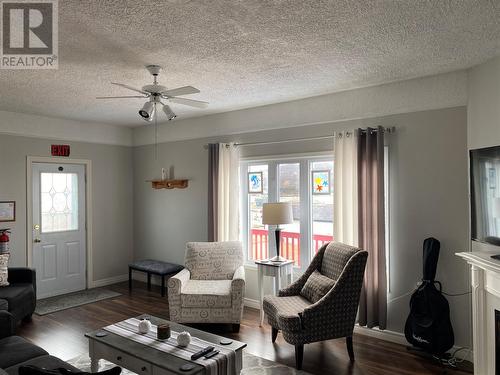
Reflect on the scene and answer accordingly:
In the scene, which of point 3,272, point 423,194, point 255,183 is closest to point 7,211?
→ point 3,272

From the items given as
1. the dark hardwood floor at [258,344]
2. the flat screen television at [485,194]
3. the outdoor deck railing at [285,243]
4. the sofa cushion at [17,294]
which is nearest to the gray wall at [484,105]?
the flat screen television at [485,194]

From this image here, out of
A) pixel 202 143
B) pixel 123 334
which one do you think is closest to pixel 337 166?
pixel 202 143

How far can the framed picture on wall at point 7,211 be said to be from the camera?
4.99 metres

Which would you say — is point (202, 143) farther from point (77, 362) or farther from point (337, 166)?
point (77, 362)

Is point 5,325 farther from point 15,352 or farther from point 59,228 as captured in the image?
point 59,228

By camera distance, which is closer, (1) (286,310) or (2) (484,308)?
(2) (484,308)

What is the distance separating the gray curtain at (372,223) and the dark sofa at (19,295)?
3.62 m

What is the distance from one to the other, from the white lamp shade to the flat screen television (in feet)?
6.02

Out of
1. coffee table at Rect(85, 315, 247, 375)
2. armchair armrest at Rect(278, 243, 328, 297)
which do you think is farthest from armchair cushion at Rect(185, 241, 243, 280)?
coffee table at Rect(85, 315, 247, 375)

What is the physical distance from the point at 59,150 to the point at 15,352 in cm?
363

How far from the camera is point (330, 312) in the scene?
10.9 feet

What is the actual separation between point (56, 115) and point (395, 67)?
4608 mm

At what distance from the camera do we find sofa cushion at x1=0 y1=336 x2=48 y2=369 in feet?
8.36

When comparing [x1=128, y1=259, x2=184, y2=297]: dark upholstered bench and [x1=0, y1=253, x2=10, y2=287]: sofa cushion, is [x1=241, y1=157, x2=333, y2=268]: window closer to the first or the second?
[x1=128, y1=259, x2=184, y2=297]: dark upholstered bench
